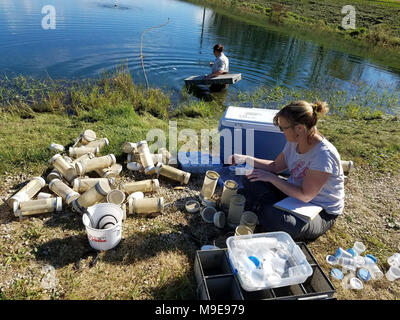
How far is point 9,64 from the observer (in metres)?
9.33

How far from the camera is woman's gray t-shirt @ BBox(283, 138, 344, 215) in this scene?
2.89 metres

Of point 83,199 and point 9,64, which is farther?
point 9,64

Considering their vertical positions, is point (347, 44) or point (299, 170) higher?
point (347, 44)

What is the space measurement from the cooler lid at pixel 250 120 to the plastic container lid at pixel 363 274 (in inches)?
78.3

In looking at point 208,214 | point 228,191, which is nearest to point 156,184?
point 208,214

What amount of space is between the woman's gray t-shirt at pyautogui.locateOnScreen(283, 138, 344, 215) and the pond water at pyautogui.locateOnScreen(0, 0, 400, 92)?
673cm

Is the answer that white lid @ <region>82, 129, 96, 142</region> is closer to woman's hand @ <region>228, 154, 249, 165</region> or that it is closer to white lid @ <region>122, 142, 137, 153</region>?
white lid @ <region>122, 142, 137, 153</region>

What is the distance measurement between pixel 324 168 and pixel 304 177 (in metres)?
0.25

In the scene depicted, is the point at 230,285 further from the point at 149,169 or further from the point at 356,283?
the point at 149,169

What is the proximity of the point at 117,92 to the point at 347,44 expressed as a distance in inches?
711

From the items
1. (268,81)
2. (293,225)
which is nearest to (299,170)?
(293,225)

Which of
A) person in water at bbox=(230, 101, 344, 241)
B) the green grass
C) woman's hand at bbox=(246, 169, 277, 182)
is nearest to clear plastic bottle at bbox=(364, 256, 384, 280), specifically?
person in water at bbox=(230, 101, 344, 241)
